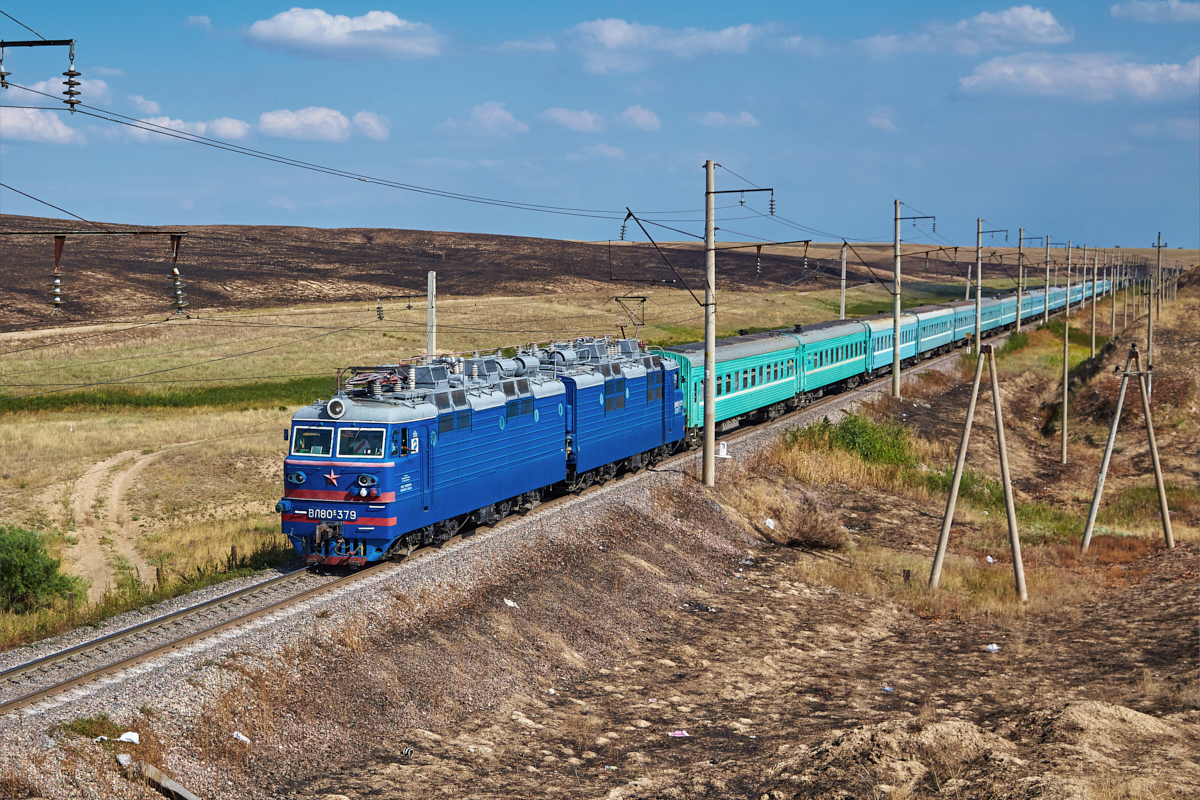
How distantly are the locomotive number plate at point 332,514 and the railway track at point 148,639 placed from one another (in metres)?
1.23

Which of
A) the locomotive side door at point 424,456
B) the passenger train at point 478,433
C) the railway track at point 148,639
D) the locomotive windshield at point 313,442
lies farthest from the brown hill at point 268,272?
the railway track at point 148,639

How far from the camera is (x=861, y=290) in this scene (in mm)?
181500

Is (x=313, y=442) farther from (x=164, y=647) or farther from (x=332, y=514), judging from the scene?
(x=164, y=647)

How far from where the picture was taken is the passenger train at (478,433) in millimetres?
21484

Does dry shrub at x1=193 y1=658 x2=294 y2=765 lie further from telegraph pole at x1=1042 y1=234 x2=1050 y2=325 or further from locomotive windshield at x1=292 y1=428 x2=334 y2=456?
telegraph pole at x1=1042 y1=234 x2=1050 y2=325

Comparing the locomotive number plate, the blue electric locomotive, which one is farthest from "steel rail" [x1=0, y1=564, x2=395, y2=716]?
the locomotive number plate

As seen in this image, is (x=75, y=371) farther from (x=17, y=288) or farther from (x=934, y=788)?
(x=934, y=788)

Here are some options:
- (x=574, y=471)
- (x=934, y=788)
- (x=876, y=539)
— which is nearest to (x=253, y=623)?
(x=934, y=788)

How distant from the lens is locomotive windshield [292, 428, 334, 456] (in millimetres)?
21719

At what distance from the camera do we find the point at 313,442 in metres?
21.9

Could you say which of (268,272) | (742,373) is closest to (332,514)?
(742,373)

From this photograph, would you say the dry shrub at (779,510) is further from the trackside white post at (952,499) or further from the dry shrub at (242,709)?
the dry shrub at (242,709)

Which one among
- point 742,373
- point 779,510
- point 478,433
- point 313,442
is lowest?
point 779,510

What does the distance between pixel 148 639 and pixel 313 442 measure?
5384mm
